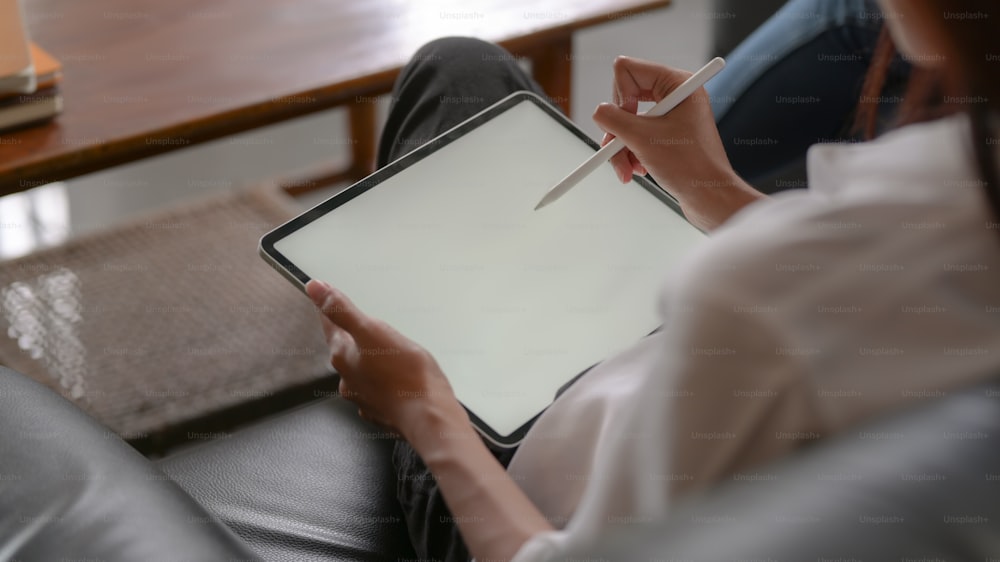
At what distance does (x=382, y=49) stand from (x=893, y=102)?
24.4 inches

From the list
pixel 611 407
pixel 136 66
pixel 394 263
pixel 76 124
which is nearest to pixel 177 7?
pixel 136 66

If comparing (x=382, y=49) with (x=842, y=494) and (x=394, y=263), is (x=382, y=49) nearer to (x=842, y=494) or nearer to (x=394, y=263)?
(x=394, y=263)

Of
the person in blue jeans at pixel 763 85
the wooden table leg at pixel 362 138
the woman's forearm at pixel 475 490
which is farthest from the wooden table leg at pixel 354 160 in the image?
the woman's forearm at pixel 475 490

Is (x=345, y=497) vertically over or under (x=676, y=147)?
under

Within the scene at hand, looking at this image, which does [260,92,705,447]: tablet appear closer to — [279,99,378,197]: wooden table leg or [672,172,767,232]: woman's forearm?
[672,172,767,232]: woman's forearm

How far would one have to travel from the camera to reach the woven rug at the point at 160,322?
1555 mm

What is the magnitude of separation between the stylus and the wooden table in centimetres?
38

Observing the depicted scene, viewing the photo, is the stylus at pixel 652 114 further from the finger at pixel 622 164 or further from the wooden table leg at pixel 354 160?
the wooden table leg at pixel 354 160

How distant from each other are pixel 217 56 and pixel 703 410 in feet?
2.95

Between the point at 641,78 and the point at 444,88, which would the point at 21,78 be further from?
the point at 641,78

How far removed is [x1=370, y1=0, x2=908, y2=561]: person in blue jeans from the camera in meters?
1.01

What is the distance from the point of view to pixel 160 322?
5.47 ft

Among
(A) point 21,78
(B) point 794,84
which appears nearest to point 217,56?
(A) point 21,78

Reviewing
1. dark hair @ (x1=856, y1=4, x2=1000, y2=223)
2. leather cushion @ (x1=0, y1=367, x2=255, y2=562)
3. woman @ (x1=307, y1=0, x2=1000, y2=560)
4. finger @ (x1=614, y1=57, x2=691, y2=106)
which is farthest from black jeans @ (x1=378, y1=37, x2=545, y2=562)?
dark hair @ (x1=856, y1=4, x2=1000, y2=223)
